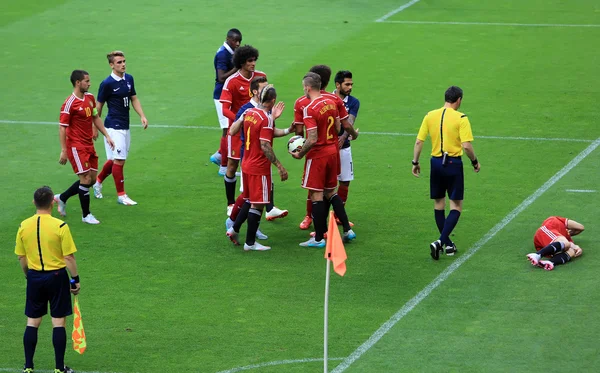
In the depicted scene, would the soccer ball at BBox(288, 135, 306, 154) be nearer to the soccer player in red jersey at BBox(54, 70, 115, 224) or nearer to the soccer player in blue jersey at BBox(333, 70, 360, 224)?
the soccer player in blue jersey at BBox(333, 70, 360, 224)

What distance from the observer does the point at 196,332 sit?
11.5m

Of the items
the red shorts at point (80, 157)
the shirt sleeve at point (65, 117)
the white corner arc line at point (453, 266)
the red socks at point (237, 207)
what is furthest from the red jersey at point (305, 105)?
the shirt sleeve at point (65, 117)

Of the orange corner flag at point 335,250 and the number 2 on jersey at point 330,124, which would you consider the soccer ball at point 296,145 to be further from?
the orange corner flag at point 335,250

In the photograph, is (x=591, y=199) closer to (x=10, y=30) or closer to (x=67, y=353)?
(x=67, y=353)

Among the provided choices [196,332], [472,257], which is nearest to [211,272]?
[196,332]

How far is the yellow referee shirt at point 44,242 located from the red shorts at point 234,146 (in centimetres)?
505

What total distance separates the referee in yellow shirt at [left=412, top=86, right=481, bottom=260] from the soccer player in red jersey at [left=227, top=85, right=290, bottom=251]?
6.13 feet

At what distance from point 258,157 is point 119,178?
10.2ft

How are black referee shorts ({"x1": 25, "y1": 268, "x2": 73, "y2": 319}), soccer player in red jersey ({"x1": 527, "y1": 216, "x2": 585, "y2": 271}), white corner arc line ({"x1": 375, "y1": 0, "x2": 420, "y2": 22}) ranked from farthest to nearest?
white corner arc line ({"x1": 375, "y1": 0, "x2": 420, "y2": 22}) < soccer player in red jersey ({"x1": 527, "y1": 216, "x2": 585, "y2": 271}) < black referee shorts ({"x1": 25, "y1": 268, "x2": 73, "y2": 319})

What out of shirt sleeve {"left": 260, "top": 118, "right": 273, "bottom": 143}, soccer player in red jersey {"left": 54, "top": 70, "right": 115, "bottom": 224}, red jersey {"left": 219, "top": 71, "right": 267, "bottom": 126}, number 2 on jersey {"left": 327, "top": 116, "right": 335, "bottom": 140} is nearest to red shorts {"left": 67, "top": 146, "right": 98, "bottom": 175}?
soccer player in red jersey {"left": 54, "top": 70, "right": 115, "bottom": 224}

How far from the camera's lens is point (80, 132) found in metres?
14.9

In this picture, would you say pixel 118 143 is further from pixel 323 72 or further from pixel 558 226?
pixel 558 226

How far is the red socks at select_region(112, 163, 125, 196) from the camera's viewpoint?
16.0 metres

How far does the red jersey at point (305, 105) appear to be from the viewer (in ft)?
45.1
